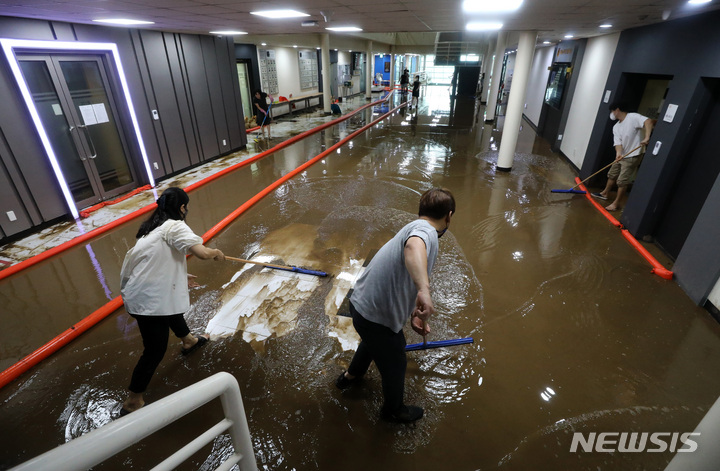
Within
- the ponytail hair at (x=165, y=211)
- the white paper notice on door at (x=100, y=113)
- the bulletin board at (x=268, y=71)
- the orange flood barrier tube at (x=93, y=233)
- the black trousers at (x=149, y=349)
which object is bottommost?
the orange flood barrier tube at (x=93, y=233)

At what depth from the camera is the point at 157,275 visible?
2.09 m

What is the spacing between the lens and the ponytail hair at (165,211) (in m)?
2.11

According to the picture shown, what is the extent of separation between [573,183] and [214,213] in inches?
262

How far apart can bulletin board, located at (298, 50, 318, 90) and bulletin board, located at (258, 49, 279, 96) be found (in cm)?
233

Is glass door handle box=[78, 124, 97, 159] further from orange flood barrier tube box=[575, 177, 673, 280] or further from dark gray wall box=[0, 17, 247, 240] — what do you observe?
orange flood barrier tube box=[575, 177, 673, 280]

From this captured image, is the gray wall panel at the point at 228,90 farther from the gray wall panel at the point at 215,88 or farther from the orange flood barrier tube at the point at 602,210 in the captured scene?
the orange flood barrier tube at the point at 602,210

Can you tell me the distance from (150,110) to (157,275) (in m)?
5.61

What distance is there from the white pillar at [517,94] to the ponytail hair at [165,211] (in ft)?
Result: 20.5

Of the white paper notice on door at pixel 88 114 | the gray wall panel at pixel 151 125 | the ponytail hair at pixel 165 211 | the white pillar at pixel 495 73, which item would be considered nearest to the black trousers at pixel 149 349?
the ponytail hair at pixel 165 211

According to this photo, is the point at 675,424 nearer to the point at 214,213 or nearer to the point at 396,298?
the point at 396,298

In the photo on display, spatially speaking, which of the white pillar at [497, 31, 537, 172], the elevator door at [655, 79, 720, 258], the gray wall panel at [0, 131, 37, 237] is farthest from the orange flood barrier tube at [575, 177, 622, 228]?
the gray wall panel at [0, 131, 37, 237]

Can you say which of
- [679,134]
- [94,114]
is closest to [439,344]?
[679,134]

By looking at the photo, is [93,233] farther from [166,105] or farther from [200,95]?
[200,95]

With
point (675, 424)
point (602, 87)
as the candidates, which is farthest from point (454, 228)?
point (602, 87)
